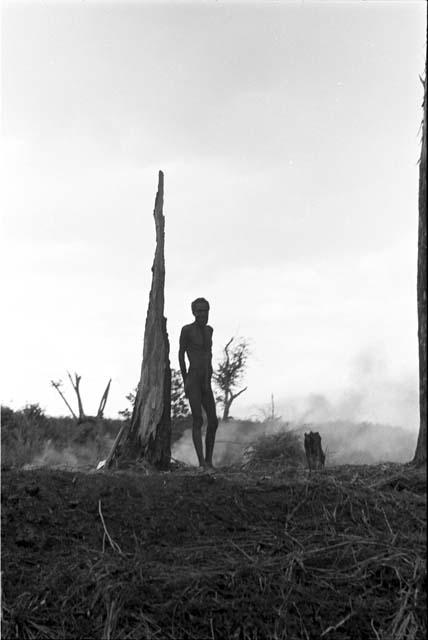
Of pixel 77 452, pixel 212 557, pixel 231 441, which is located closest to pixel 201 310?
pixel 231 441

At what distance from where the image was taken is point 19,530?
25.3 feet

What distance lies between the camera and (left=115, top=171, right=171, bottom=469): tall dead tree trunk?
1084 centimetres

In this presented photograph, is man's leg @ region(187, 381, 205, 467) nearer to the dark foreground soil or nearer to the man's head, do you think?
the man's head

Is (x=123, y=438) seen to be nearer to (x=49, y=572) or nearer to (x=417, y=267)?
(x=49, y=572)

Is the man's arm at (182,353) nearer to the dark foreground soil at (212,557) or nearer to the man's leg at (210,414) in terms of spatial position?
the man's leg at (210,414)

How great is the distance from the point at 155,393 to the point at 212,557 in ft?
13.4

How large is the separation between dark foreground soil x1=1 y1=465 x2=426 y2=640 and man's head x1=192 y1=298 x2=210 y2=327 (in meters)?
3.23

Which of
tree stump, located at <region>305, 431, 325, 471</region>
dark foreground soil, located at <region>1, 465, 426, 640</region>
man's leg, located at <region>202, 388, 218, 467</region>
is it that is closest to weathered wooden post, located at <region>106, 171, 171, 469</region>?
man's leg, located at <region>202, 388, 218, 467</region>

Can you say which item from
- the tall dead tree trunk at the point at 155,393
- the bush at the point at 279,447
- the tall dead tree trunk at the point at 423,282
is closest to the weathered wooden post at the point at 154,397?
the tall dead tree trunk at the point at 155,393

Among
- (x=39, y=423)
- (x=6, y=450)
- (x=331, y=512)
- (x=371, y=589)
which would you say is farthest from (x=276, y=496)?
(x=39, y=423)

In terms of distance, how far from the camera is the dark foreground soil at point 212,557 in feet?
21.9

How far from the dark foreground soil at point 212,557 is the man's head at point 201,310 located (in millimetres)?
3228

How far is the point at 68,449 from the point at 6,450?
227 cm

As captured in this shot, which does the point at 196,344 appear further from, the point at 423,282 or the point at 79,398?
the point at 79,398
